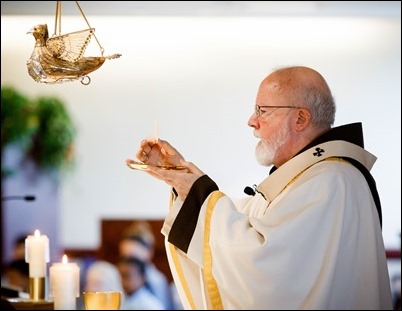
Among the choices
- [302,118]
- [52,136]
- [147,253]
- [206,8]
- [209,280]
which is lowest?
[147,253]

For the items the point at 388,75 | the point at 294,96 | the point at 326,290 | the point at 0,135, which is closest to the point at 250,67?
the point at 388,75

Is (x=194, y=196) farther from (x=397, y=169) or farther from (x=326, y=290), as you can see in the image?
(x=397, y=169)

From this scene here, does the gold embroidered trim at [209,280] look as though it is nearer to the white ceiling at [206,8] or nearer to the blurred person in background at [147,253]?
the blurred person in background at [147,253]

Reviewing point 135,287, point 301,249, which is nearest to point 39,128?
point 135,287

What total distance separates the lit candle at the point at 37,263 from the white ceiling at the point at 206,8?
17.2 ft

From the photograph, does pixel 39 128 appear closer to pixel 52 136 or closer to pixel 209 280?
pixel 52 136

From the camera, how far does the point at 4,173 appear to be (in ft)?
31.3

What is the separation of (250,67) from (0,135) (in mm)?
2242

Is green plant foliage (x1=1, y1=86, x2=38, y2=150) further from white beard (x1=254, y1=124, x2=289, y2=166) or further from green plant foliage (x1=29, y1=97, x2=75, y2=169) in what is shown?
white beard (x1=254, y1=124, x2=289, y2=166)

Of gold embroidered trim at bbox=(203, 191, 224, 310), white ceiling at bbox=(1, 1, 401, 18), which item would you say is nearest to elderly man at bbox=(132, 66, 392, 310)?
gold embroidered trim at bbox=(203, 191, 224, 310)

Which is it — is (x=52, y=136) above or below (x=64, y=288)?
above

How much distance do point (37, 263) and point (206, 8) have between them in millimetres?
5517

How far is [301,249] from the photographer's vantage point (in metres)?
3.87

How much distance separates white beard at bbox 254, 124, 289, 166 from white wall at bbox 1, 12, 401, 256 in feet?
16.3
